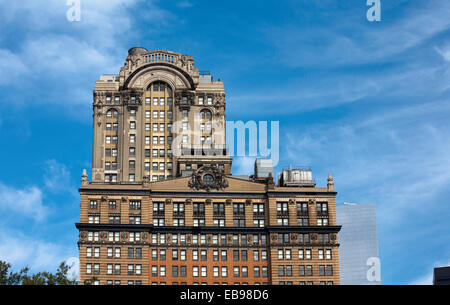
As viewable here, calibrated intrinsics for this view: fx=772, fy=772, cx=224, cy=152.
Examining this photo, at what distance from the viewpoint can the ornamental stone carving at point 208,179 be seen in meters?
152

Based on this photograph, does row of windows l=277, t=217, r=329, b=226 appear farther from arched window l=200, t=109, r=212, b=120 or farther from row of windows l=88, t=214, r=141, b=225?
arched window l=200, t=109, r=212, b=120

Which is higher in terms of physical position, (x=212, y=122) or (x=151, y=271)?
(x=212, y=122)

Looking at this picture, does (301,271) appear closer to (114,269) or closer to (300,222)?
(300,222)

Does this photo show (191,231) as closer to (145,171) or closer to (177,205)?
(177,205)

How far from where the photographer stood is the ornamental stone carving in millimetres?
152250

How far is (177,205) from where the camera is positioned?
151 m

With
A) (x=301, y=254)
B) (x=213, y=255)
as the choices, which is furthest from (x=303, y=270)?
(x=213, y=255)
